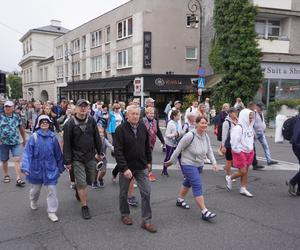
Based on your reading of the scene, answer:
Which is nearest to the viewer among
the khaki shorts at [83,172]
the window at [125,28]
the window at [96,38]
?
the khaki shorts at [83,172]

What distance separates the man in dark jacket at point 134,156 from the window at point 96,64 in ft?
98.3

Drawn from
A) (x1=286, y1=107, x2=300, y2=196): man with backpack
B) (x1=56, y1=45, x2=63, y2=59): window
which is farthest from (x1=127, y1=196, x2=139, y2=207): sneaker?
(x1=56, y1=45, x2=63, y2=59): window

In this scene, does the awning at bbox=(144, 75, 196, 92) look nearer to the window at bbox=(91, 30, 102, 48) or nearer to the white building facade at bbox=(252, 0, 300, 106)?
the white building facade at bbox=(252, 0, 300, 106)

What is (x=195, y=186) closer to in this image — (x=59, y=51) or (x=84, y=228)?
(x=84, y=228)

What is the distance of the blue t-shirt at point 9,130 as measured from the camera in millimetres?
6805

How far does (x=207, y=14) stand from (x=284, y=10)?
722 centimetres

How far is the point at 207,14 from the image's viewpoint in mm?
26500

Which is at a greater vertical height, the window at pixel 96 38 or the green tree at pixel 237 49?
the window at pixel 96 38

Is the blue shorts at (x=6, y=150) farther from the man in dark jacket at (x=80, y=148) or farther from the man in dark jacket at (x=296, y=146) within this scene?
the man in dark jacket at (x=296, y=146)

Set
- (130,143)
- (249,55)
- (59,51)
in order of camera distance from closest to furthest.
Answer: (130,143) → (249,55) → (59,51)

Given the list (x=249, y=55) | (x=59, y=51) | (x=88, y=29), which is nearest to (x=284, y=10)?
(x=249, y=55)

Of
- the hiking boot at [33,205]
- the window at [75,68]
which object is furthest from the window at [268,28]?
the window at [75,68]

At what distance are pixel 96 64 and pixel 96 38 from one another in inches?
106

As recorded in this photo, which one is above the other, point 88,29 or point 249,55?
point 88,29
